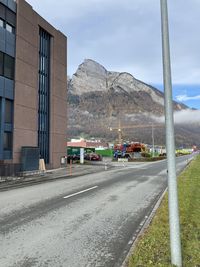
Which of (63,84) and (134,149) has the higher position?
(63,84)

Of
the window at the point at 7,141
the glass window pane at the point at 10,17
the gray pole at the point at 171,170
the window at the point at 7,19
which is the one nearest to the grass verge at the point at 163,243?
the gray pole at the point at 171,170

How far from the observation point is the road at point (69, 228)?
596cm

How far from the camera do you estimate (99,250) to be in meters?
6.46

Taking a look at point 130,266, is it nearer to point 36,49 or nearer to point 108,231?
point 108,231

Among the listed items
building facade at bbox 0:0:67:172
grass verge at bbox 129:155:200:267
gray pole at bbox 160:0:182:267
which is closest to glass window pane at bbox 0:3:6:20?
building facade at bbox 0:0:67:172

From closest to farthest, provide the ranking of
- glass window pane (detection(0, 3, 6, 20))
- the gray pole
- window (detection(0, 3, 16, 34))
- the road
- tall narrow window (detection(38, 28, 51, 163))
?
the gray pole → the road → glass window pane (detection(0, 3, 6, 20)) → window (detection(0, 3, 16, 34)) → tall narrow window (detection(38, 28, 51, 163))

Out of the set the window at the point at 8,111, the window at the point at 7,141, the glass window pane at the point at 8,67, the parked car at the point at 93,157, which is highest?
the glass window pane at the point at 8,67

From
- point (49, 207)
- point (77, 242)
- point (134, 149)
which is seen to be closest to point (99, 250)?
point (77, 242)

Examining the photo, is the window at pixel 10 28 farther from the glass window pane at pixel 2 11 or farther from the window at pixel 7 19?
the glass window pane at pixel 2 11

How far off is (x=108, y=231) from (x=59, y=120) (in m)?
31.7

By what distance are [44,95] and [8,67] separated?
24.0 ft

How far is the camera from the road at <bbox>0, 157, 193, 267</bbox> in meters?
5.96

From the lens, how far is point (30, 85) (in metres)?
32.3

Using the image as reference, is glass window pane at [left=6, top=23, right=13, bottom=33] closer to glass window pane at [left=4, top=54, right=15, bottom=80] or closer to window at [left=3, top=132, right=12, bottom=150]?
glass window pane at [left=4, top=54, right=15, bottom=80]
